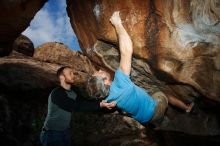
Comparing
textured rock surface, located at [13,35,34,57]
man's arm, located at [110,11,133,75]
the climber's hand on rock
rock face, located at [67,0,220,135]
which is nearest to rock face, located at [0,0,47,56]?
rock face, located at [67,0,220,135]

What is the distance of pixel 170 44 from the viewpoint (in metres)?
5.65

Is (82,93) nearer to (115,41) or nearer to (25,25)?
(115,41)

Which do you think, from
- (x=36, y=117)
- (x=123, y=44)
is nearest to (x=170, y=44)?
(x=123, y=44)

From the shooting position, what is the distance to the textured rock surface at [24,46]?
669 inches

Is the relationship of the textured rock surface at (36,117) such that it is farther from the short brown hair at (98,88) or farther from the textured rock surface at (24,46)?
the short brown hair at (98,88)

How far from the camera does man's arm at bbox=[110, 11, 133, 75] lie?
5.32 m

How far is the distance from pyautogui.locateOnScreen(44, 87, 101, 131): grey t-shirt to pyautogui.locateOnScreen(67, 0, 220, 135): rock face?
48.9 inches

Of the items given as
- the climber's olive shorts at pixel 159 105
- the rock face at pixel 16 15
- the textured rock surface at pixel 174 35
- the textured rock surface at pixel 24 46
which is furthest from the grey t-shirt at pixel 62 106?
the textured rock surface at pixel 24 46

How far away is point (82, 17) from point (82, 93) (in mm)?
1759

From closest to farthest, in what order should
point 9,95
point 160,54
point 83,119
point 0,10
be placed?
point 160,54 < point 0,10 < point 9,95 < point 83,119

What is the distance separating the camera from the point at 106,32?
627 cm

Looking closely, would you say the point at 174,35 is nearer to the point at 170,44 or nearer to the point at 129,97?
the point at 170,44

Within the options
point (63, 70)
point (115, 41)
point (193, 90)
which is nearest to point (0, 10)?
point (63, 70)

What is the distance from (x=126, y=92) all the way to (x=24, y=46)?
1331cm
